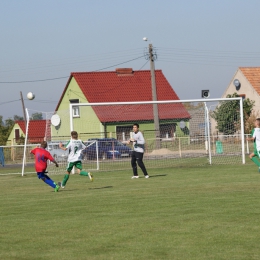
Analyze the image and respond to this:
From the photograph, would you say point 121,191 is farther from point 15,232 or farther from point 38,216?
point 15,232

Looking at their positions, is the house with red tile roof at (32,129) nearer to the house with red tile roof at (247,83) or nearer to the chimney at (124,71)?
the chimney at (124,71)

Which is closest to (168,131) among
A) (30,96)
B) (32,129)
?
(30,96)

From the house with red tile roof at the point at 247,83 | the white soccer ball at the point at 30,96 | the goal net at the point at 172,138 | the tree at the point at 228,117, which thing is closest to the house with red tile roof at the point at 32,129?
the house with red tile roof at the point at 247,83

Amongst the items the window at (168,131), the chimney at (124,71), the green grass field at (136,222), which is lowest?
the green grass field at (136,222)

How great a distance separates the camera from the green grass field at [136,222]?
9094 millimetres

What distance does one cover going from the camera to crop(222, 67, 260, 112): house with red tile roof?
64.9m

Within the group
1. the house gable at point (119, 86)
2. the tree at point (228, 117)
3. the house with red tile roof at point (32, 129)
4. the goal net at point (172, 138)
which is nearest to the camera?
the goal net at point (172, 138)

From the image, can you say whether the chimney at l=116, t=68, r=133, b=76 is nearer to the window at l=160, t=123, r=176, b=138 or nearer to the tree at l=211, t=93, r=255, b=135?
the window at l=160, t=123, r=176, b=138

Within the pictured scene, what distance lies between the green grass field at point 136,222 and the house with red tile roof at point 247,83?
4629 centimetres

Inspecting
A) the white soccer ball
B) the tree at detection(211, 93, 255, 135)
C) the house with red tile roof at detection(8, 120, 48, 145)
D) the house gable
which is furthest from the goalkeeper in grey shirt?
the house with red tile roof at detection(8, 120, 48, 145)

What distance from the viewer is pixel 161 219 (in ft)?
39.1

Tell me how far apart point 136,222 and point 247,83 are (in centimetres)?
5589

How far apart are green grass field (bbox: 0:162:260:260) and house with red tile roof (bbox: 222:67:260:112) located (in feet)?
152

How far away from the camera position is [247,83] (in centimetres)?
6619
